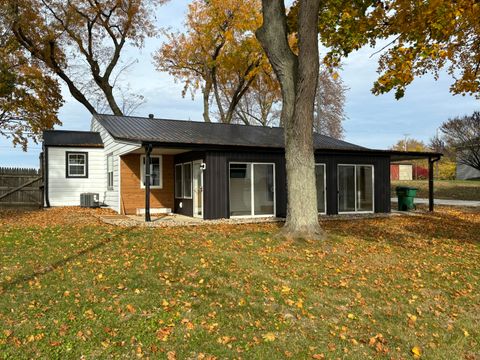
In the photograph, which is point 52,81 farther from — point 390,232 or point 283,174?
point 390,232

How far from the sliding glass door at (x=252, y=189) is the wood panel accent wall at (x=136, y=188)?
11.6 feet

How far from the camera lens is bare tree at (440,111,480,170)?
3266 centimetres

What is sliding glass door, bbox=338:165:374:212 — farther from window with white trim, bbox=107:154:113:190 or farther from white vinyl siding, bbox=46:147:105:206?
white vinyl siding, bbox=46:147:105:206

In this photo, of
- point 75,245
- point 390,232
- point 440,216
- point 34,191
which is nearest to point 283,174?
point 390,232

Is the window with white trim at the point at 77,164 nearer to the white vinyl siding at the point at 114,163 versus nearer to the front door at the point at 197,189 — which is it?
the white vinyl siding at the point at 114,163

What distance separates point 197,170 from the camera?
1514cm

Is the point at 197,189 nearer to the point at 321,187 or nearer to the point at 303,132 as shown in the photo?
the point at 321,187

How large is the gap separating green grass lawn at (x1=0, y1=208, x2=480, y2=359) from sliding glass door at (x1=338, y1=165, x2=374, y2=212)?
23.4ft

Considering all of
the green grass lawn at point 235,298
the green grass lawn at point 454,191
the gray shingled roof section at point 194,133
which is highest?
the gray shingled roof section at point 194,133

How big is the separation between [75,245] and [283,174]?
8.52m

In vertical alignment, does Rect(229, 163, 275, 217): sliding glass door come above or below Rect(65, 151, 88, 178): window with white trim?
below

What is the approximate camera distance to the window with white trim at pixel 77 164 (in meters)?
19.0

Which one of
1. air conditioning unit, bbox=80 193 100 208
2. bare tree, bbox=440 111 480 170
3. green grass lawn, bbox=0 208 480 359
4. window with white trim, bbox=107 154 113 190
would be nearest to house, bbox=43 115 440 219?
window with white trim, bbox=107 154 113 190

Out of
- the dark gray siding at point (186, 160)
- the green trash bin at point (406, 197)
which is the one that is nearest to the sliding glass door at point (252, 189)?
the dark gray siding at point (186, 160)
